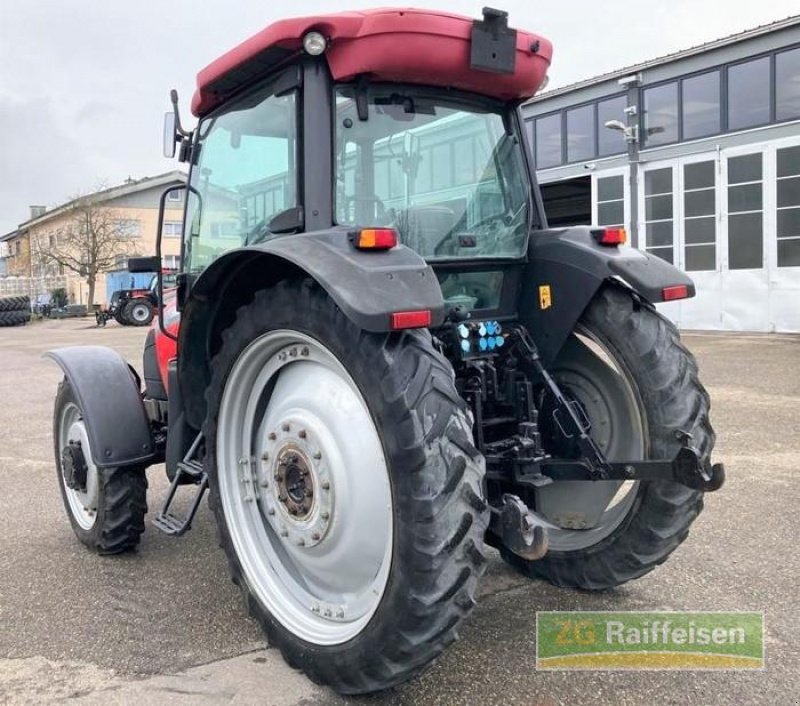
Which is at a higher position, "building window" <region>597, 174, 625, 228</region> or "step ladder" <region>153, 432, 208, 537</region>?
"building window" <region>597, 174, 625, 228</region>

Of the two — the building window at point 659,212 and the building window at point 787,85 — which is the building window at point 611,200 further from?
the building window at point 787,85

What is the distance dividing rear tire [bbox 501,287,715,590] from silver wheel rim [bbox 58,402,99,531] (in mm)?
2653

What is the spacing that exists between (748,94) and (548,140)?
636 cm

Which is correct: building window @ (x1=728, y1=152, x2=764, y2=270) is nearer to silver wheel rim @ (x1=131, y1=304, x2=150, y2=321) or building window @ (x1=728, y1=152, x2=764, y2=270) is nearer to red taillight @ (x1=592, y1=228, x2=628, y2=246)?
red taillight @ (x1=592, y1=228, x2=628, y2=246)

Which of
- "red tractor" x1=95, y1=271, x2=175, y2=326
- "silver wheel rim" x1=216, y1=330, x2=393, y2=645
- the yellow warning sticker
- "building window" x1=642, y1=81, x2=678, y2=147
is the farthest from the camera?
"red tractor" x1=95, y1=271, x2=175, y2=326

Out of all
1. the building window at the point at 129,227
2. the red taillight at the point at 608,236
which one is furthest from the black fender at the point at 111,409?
the building window at the point at 129,227

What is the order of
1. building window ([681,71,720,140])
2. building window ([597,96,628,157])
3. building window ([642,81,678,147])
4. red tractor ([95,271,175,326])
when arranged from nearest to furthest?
1. building window ([681,71,720,140])
2. building window ([642,81,678,147])
3. building window ([597,96,628,157])
4. red tractor ([95,271,175,326])

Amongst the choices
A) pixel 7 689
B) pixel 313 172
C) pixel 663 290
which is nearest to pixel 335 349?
pixel 313 172

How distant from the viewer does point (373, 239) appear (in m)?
2.63

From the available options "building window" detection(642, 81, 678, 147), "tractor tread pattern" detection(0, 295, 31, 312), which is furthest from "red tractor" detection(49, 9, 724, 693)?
"tractor tread pattern" detection(0, 295, 31, 312)

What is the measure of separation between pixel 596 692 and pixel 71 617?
227 cm

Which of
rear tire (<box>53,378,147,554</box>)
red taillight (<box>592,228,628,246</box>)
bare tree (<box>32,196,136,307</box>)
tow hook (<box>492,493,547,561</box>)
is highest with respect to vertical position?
bare tree (<box>32,196,136,307</box>)

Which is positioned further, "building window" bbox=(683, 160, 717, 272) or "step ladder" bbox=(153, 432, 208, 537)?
"building window" bbox=(683, 160, 717, 272)

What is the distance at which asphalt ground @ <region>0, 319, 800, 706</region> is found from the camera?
281 centimetres
